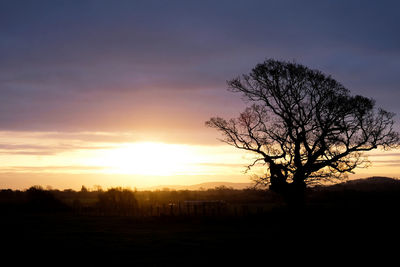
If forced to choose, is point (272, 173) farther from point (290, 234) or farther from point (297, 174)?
point (290, 234)

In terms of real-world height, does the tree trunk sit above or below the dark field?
above

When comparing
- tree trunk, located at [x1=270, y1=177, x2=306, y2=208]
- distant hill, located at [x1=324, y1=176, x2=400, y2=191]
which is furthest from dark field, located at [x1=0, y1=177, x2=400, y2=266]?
distant hill, located at [x1=324, y1=176, x2=400, y2=191]

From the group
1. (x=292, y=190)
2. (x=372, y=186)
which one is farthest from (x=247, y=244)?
(x=372, y=186)

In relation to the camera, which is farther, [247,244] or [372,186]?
[372,186]

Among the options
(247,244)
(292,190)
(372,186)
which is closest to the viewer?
(247,244)

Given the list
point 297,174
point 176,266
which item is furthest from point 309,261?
point 297,174

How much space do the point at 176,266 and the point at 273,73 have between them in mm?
17913

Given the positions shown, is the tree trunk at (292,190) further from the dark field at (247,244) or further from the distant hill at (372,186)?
the distant hill at (372,186)

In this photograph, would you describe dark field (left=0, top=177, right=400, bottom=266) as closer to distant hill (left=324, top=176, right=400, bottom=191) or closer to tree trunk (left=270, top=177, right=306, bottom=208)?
tree trunk (left=270, top=177, right=306, bottom=208)

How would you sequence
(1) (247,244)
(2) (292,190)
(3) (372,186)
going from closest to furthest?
(1) (247,244), (2) (292,190), (3) (372,186)

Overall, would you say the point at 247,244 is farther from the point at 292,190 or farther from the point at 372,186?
the point at 372,186

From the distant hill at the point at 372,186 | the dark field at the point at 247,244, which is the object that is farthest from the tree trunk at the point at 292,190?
the distant hill at the point at 372,186

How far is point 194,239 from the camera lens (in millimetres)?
27172

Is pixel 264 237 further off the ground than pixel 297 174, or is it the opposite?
pixel 297 174
